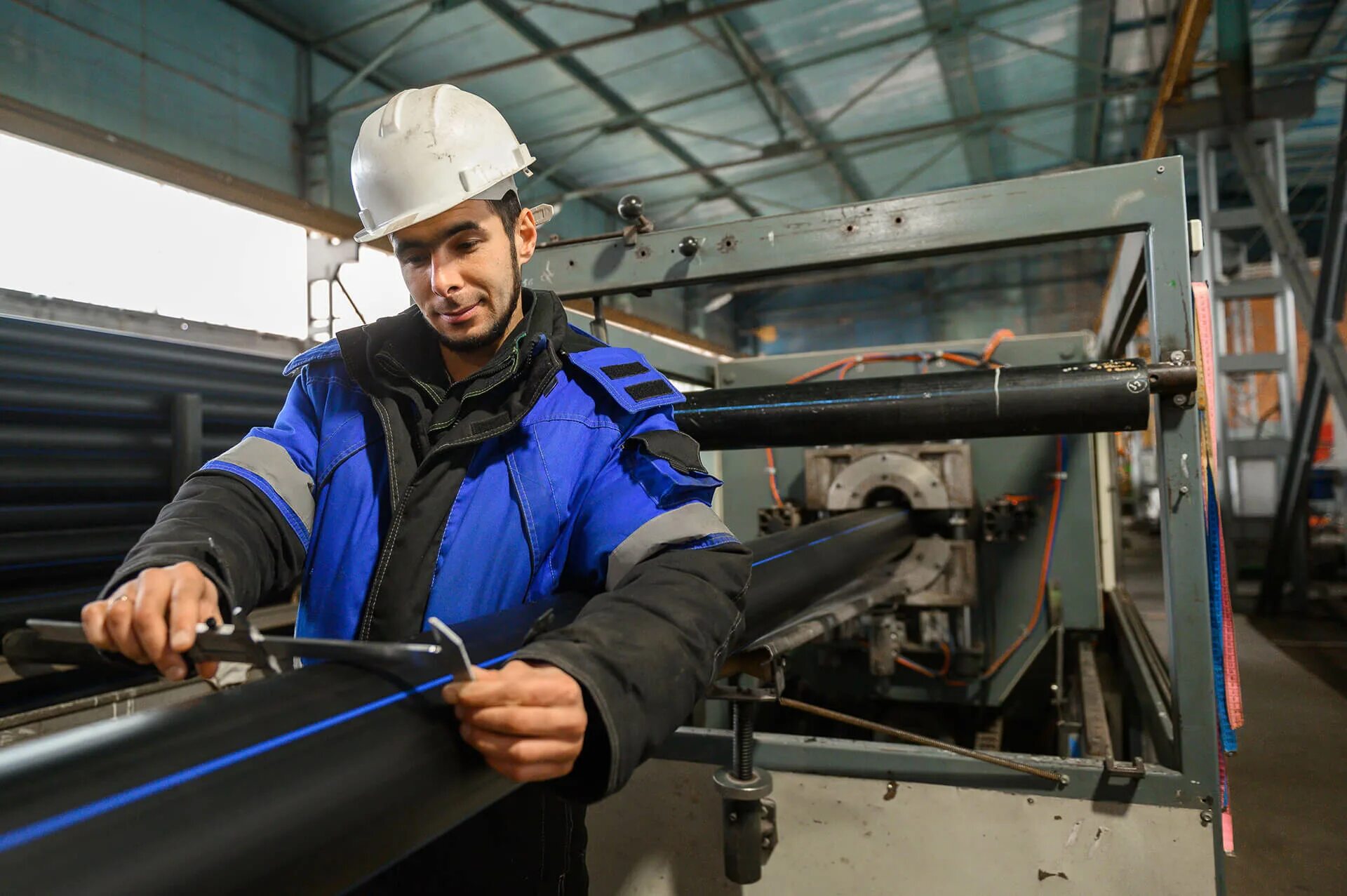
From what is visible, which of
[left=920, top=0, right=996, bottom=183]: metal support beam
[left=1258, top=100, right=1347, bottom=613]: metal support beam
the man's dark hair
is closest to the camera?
the man's dark hair

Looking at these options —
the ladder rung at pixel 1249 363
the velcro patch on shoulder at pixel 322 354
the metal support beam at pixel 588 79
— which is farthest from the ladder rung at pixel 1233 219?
the velcro patch on shoulder at pixel 322 354

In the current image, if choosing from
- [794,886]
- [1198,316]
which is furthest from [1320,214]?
[794,886]

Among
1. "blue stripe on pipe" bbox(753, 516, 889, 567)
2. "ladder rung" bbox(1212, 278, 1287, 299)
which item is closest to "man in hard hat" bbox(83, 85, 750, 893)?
"blue stripe on pipe" bbox(753, 516, 889, 567)

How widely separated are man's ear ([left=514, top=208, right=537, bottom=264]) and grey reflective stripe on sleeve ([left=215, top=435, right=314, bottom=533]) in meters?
0.33

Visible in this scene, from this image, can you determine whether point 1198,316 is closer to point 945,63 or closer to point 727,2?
point 727,2

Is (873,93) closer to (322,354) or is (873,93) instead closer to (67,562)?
(67,562)

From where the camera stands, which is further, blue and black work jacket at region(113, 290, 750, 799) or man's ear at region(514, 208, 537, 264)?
man's ear at region(514, 208, 537, 264)

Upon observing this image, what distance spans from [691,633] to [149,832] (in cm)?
34

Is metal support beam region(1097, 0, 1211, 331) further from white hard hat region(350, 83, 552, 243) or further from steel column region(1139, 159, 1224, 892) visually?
white hard hat region(350, 83, 552, 243)

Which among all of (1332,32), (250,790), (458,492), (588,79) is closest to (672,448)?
(458,492)

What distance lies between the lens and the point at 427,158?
2.74 feet

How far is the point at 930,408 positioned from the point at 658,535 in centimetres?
66

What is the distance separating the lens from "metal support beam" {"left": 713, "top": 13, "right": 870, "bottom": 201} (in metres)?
3.78

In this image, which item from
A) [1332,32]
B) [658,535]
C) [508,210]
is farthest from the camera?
[1332,32]
